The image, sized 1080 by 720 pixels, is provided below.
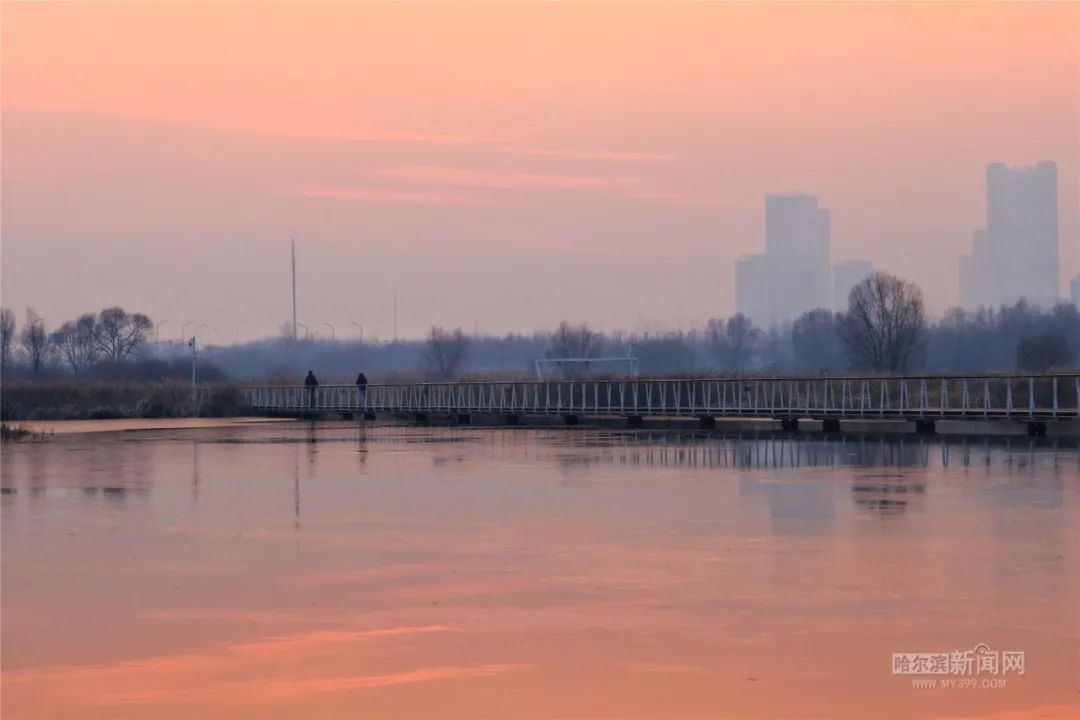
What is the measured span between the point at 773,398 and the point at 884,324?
55835 mm

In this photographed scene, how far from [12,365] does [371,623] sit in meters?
126

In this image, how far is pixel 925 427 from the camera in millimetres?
40844

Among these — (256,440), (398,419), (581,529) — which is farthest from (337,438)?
(581,529)

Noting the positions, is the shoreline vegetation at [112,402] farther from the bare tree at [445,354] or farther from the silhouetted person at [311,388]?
the bare tree at [445,354]

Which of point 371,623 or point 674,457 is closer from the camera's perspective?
point 371,623

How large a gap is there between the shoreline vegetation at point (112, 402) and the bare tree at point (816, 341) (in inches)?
3817

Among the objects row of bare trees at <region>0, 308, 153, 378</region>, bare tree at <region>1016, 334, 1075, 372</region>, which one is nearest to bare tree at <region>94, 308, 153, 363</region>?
row of bare trees at <region>0, 308, 153, 378</region>

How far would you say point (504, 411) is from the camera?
55.8 meters

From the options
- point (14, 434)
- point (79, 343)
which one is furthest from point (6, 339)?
point (14, 434)

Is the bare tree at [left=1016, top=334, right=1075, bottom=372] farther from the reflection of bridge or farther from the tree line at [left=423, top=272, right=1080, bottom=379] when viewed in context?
the reflection of bridge

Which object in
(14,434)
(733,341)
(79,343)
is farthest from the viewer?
(733,341)

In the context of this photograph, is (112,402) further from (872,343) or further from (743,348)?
(743,348)

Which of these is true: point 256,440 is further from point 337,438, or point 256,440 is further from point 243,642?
point 243,642

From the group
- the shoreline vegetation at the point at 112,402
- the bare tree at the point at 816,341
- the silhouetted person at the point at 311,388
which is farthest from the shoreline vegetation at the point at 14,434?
the bare tree at the point at 816,341
